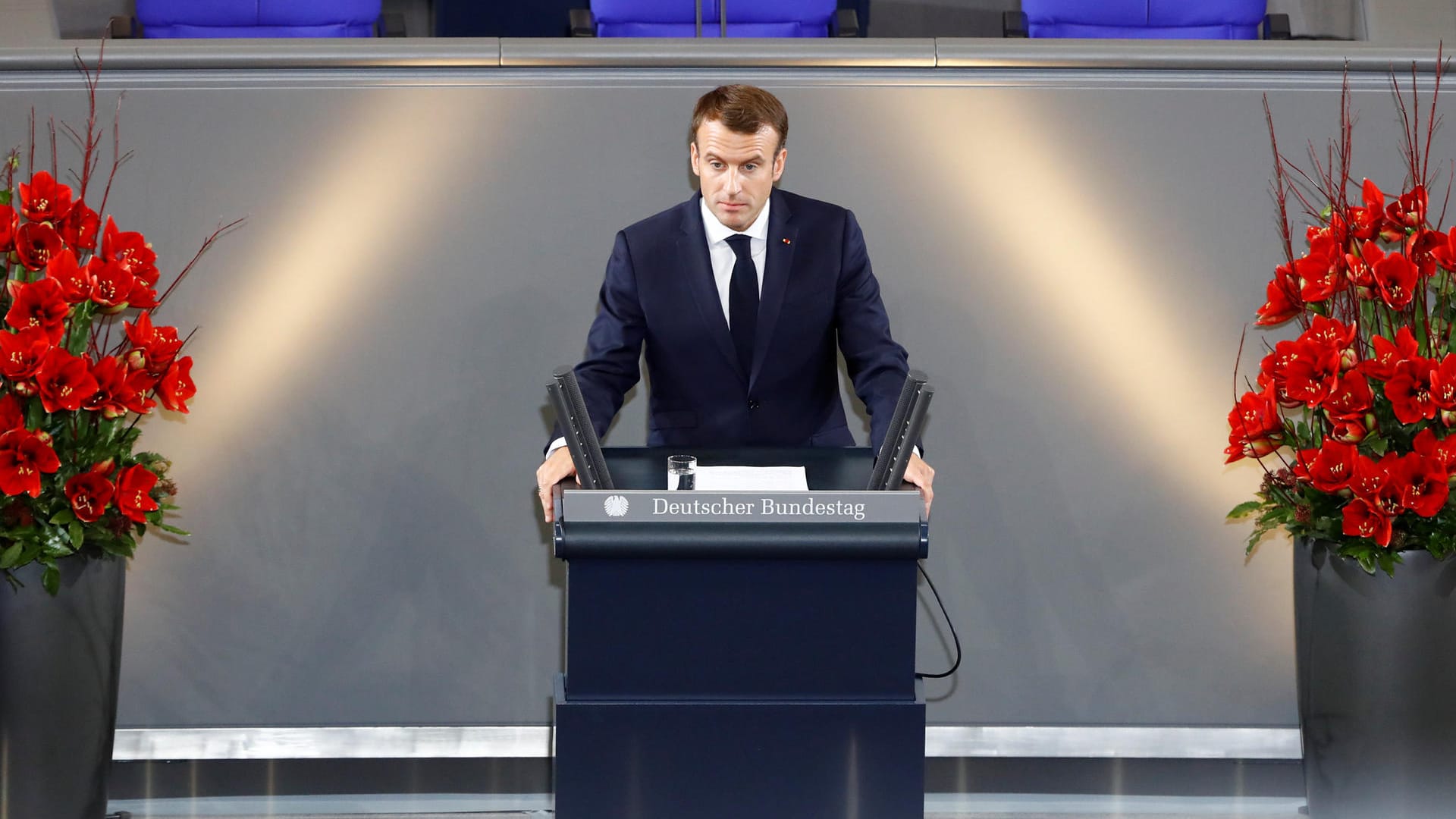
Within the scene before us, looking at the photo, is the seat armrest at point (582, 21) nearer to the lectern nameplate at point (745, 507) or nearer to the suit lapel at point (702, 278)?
the suit lapel at point (702, 278)

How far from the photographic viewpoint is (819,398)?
2670mm

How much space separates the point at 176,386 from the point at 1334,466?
7.20ft

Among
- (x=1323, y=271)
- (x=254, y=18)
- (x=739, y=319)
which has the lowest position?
(x=739, y=319)

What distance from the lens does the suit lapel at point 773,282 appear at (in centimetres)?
255

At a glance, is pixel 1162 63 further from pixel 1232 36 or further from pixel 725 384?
pixel 725 384

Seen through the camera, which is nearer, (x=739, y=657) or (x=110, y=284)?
(x=739, y=657)

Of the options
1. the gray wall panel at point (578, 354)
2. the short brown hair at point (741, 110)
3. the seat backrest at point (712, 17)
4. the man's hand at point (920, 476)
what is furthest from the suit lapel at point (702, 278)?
the seat backrest at point (712, 17)

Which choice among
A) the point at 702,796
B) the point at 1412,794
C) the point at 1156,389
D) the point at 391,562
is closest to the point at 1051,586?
the point at 1156,389

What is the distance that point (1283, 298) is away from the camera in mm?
2779

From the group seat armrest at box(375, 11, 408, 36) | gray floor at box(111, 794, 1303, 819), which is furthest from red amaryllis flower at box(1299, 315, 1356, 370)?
seat armrest at box(375, 11, 408, 36)

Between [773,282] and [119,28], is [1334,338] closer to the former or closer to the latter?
[773,282]

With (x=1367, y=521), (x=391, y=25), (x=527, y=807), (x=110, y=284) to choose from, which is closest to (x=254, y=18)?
(x=391, y=25)

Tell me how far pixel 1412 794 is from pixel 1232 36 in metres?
2.34

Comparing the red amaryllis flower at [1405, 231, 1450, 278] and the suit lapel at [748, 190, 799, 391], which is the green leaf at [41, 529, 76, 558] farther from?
the red amaryllis flower at [1405, 231, 1450, 278]
